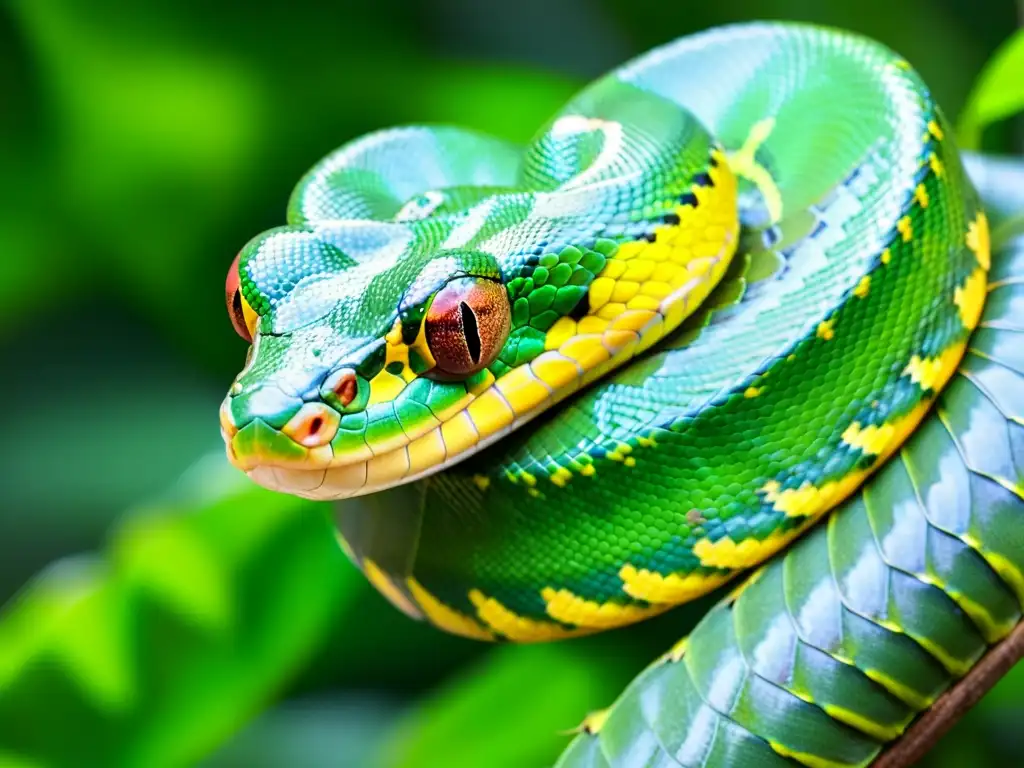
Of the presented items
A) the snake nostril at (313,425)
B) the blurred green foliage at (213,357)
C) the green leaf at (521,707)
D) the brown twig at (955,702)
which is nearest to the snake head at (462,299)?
the snake nostril at (313,425)

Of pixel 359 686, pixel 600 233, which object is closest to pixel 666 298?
pixel 600 233

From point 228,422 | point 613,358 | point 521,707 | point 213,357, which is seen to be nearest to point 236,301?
point 228,422

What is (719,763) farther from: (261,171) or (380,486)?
(261,171)

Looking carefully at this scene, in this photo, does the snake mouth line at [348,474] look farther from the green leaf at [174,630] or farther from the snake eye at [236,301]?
the green leaf at [174,630]

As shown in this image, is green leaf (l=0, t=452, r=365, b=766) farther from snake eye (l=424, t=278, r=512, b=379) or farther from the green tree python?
snake eye (l=424, t=278, r=512, b=379)

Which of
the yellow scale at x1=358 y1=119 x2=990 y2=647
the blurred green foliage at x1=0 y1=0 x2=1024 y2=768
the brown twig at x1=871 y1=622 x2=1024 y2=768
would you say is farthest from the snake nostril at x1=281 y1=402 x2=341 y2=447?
the blurred green foliage at x1=0 y1=0 x2=1024 y2=768

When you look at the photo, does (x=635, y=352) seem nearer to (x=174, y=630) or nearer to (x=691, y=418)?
A: (x=691, y=418)
